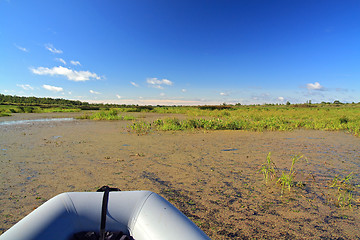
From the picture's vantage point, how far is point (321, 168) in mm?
4137

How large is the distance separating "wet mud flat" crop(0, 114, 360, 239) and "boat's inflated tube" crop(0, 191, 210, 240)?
36.7 inches

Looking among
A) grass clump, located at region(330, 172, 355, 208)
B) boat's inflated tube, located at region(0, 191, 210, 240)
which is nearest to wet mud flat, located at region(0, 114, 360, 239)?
grass clump, located at region(330, 172, 355, 208)

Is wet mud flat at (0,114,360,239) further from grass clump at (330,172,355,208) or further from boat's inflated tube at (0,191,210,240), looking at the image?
boat's inflated tube at (0,191,210,240)

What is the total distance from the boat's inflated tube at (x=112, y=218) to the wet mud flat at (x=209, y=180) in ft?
3.06

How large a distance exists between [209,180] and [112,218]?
2322mm

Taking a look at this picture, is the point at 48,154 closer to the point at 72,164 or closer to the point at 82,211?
A: the point at 72,164

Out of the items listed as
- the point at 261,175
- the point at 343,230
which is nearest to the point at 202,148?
the point at 261,175

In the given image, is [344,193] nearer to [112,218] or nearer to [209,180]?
[209,180]

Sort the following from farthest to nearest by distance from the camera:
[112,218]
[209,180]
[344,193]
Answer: [209,180], [344,193], [112,218]

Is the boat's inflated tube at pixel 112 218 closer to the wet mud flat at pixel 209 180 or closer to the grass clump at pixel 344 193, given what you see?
the wet mud flat at pixel 209 180

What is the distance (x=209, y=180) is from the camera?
3.47 metres

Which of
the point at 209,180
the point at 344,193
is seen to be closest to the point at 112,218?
the point at 209,180

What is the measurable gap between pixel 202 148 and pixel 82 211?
183 inches

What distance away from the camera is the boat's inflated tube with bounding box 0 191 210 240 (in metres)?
1.23
